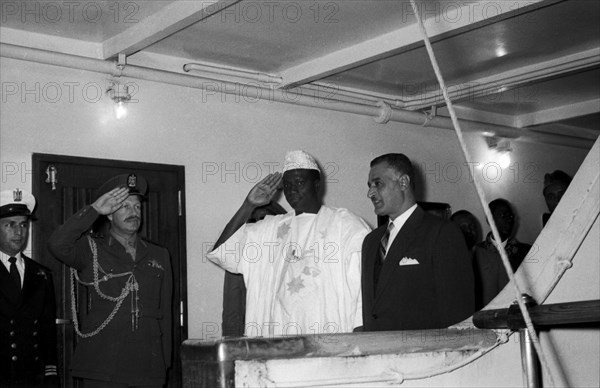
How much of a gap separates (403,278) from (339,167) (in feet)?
13.6

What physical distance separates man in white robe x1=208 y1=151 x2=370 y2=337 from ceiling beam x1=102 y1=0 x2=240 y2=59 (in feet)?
3.69

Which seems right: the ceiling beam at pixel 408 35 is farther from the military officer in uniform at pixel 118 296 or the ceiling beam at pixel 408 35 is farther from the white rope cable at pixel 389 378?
the white rope cable at pixel 389 378

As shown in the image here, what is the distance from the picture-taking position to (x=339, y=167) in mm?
7512

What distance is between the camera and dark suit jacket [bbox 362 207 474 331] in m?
3.23

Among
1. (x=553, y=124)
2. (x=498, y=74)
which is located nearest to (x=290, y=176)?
(x=498, y=74)

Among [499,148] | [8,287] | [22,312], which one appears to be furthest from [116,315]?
[499,148]

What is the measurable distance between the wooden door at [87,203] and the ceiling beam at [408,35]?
4.49ft

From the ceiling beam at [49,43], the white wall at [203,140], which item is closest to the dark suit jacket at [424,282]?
the white wall at [203,140]

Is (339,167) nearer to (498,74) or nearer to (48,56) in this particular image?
(498,74)

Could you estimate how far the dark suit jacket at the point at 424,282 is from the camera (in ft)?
10.6

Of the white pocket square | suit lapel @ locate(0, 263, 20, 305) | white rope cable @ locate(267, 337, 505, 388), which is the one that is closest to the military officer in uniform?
suit lapel @ locate(0, 263, 20, 305)

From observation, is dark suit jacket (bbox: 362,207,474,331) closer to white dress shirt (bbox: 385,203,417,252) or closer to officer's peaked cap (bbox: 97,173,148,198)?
white dress shirt (bbox: 385,203,417,252)

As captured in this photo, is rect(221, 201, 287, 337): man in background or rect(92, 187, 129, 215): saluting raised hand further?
rect(221, 201, 287, 337): man in background

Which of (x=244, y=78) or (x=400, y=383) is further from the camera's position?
(x=244, y=78)
